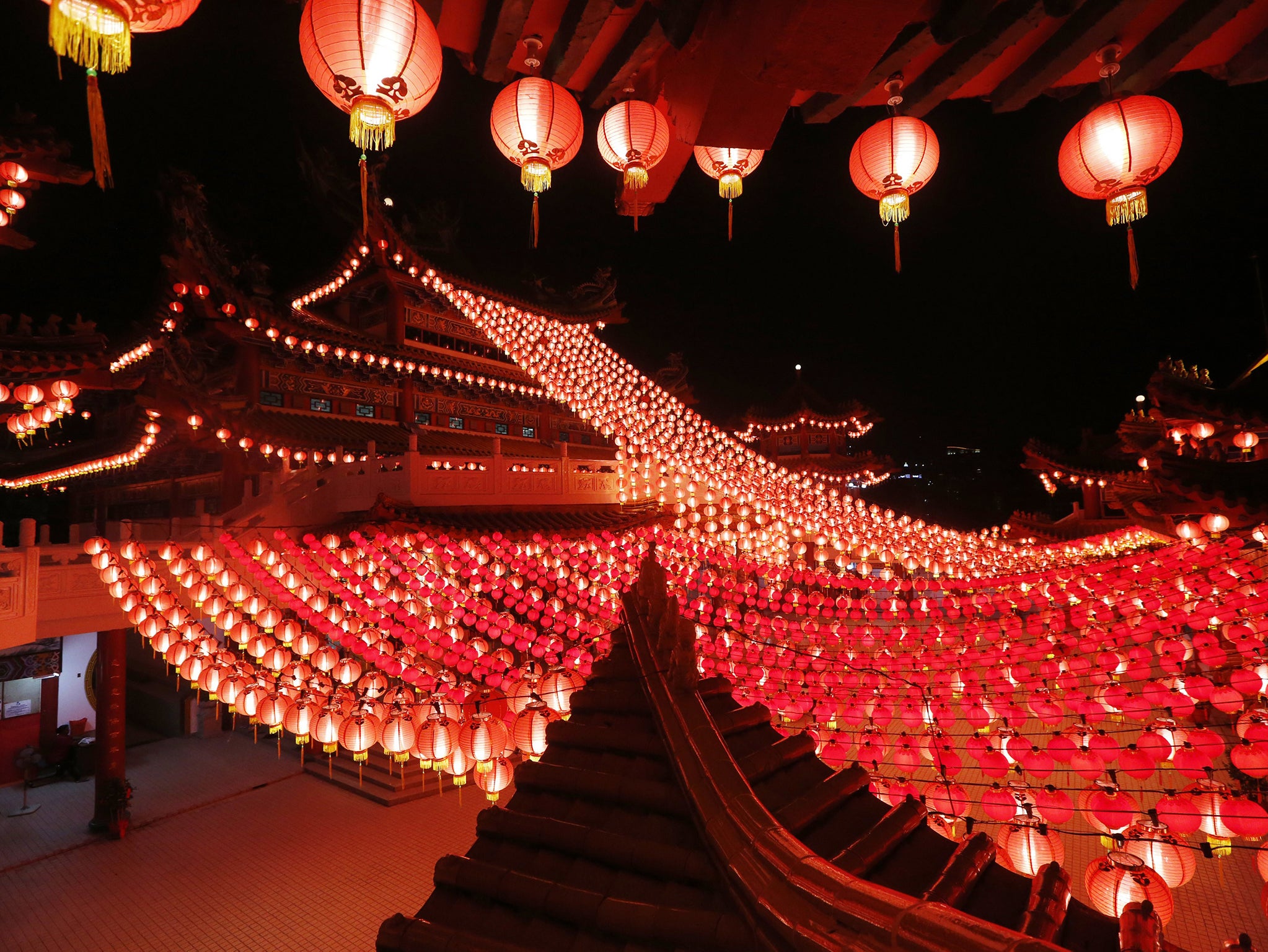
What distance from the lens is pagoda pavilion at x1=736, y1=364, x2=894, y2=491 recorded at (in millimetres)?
27141

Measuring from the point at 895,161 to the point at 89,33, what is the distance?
3.84 meters

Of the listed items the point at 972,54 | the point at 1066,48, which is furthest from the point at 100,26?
the point at 1066,48

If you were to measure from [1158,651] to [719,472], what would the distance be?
27.1 feet

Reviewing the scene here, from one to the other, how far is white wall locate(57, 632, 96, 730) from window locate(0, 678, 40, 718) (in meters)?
0.47

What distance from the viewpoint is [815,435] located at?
2797 centimetres

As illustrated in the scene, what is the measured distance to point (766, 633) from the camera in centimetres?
997

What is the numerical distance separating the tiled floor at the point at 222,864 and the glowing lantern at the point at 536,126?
7567mm

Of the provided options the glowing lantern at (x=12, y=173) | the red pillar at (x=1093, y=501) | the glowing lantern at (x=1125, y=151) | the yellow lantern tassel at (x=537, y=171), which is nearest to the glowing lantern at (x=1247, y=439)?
the glowing lantern at (x=1125, y=151)

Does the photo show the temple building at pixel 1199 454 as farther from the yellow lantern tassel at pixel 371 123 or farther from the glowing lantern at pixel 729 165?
the yellow lantern tassel at pixel 371 123

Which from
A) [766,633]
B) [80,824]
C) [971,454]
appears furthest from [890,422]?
[80,824]

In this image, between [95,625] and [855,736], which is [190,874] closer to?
[95,625]

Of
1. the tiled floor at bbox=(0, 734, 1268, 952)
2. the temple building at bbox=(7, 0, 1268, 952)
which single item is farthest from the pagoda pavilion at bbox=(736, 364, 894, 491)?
the tiled floor at bbox=(0, 734, 1268, 952)

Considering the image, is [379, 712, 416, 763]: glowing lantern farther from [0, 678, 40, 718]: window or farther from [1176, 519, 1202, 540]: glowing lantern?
[0, 678, 40, 718]: window

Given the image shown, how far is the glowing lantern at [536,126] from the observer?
3508 mm
